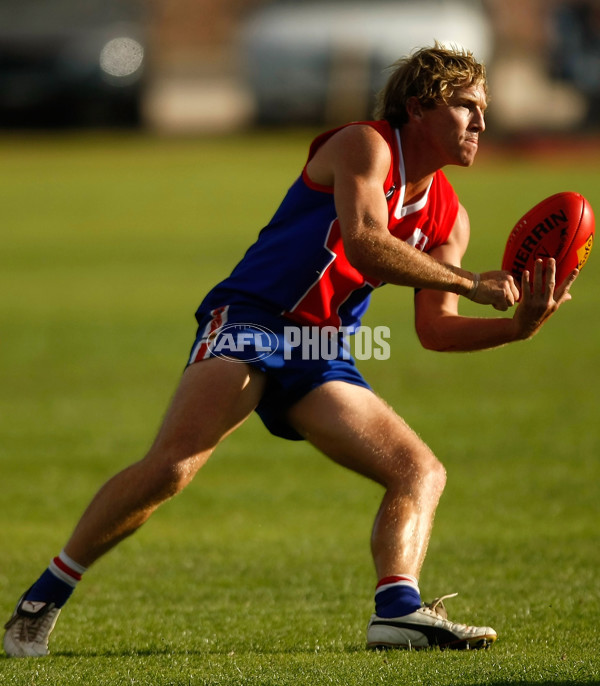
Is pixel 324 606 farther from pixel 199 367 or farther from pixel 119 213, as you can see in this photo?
pixel 119 213

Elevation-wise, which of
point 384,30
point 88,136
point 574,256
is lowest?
point 574,256

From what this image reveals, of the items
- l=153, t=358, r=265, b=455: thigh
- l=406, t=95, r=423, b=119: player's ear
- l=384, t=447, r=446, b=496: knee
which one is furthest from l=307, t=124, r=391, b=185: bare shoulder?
l=384, t=447, r=446, b=496: knee

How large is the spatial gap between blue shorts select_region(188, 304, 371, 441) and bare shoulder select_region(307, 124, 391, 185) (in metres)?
0.58

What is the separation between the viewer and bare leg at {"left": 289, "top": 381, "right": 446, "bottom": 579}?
4574mm

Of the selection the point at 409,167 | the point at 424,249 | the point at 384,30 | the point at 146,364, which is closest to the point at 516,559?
the point at 424,249

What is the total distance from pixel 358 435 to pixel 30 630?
4.52 feet

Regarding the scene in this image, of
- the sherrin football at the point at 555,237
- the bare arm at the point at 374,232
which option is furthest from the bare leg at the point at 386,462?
the sherrin football at the point at 555,237

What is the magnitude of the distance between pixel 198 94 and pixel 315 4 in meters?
6.75

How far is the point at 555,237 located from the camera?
15.6ft

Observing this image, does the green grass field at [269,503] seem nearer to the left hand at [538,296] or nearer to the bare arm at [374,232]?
the left hand at [538,296]

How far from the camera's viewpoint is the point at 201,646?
4.72 m

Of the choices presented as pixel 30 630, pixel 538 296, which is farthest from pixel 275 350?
pixel 30 630

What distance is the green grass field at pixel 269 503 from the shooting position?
179 inches

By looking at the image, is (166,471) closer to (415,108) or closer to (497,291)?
(497,291)
